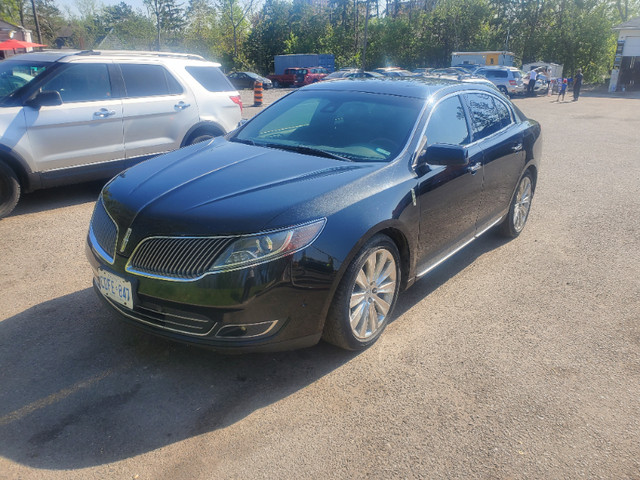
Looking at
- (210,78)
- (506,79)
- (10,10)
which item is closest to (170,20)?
(10,10)

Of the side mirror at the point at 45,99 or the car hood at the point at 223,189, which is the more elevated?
the side mirror at the point at 45,99

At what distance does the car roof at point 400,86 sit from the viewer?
14.0ft

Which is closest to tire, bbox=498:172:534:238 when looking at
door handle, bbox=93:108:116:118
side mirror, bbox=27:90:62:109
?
door handle, bbox=93:108:116:118

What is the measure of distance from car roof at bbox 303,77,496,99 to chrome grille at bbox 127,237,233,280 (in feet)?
7.16

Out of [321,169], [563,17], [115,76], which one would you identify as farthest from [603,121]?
[563,17]

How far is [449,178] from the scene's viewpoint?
159 inches

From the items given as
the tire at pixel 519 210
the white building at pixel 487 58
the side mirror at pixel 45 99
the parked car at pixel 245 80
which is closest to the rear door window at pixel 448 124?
the tire at pixel 519 210

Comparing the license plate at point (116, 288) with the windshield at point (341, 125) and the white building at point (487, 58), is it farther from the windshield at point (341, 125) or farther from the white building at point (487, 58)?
the white building at point (487, 58)

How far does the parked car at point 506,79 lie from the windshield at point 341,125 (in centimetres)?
2896

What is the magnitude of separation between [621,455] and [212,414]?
6.94ft

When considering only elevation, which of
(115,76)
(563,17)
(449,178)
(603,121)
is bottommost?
(603,121)

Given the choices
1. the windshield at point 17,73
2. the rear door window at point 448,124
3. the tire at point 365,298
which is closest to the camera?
the tire at point 365,298

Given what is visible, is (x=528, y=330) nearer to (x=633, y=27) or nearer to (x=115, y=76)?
(x=115, y=76)

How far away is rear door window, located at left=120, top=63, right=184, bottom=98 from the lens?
6.97 meters
